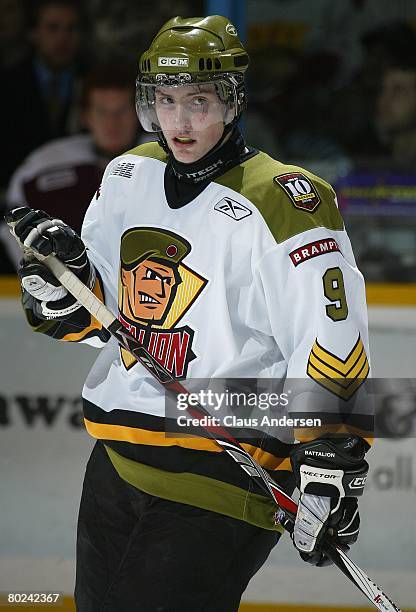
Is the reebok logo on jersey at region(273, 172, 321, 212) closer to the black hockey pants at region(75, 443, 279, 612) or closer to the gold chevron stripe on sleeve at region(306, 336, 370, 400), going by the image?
the gold chevron stripe on sleeve at region(306, 336, 370, 400)

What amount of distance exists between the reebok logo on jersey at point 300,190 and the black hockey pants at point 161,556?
1.72ft

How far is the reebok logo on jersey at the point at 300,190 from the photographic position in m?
1.92

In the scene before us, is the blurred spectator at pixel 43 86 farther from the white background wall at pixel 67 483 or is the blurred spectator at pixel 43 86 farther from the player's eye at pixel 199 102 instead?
the player's eye at pixel 199 102

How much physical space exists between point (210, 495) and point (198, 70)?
27.2 inches

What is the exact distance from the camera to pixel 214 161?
1979 mm

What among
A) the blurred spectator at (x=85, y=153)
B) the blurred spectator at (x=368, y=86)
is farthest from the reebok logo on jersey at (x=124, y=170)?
the blurred spectator at (x=368, y=86)

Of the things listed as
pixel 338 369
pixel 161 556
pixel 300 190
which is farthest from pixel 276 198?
pixel 161 556

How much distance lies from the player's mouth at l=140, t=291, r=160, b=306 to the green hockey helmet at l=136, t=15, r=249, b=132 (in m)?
0.29

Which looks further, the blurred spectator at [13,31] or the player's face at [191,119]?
the blurred spectator at [13,31]

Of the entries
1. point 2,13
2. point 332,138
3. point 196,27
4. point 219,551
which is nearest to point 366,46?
point 332,138

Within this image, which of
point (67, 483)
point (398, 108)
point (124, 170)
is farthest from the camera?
point (398, 108)

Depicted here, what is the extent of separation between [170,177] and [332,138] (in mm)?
2137

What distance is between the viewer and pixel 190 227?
1.97m

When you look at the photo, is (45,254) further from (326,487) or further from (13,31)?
(13,31)
